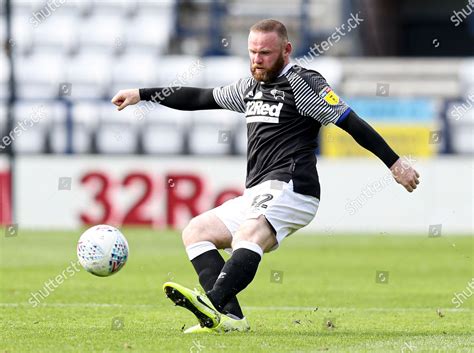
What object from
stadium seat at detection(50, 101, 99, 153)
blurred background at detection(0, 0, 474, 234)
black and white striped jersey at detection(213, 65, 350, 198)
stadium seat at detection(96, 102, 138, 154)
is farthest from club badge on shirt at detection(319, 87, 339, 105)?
stadium seat at detection(50, 101, 99, 153)

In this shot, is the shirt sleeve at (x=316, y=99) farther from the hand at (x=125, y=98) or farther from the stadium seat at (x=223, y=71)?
the stadium seat at (x=223, y=71)

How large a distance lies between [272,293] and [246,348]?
439 centimetres

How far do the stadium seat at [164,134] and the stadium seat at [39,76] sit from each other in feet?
7.70

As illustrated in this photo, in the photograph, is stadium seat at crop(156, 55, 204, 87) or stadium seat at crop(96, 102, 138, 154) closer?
stadium seat at crop(96, 102, 138, 154)

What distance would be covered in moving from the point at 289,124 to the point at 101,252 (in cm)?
150

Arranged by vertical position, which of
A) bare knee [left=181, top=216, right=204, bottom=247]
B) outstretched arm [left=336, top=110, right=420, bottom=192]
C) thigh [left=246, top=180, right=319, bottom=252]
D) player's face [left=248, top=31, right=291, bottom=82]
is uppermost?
player's face [left=248, top=31, right=291, bottom=82]

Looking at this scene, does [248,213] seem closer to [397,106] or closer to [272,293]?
[272,293]

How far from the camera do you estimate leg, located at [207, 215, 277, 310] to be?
7.20m

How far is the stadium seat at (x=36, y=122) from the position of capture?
20969 millimetres

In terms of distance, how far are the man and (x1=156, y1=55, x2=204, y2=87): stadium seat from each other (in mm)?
13980

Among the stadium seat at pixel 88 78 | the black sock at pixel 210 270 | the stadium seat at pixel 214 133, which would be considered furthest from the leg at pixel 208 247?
the stadium seat at pixel 88 78

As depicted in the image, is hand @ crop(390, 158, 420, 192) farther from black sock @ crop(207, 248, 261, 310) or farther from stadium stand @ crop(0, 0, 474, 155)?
stadium stand @ crop(0, 0, 474, 155)

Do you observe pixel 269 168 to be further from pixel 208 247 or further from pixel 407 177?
pixel 407 177

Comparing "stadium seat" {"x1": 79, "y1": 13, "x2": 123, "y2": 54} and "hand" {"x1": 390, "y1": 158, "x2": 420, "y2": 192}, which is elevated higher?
"stadium seat" {"x1": 79, "y1": 13, "x2": 123, "y2": 54}
